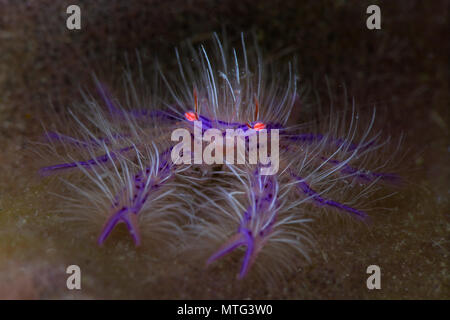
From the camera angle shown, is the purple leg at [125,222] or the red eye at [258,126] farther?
the red eye at [258,126]

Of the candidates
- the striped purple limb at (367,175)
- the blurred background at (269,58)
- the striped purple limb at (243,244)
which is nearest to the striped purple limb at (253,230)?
the striped purple limb at (243,244)

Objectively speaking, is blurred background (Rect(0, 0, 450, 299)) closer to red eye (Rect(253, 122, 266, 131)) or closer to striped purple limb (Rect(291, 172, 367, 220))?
striped purple limb (Rect(291, 172, 367, 220))

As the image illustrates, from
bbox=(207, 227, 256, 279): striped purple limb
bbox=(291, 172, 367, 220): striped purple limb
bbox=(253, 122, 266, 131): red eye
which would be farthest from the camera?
bbox=(253, 122, 266, 131): red eye

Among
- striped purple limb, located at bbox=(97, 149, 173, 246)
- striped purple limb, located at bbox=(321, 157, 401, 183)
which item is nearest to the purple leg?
striped purple limb, located at bbox=(97, 149, 173, 246)

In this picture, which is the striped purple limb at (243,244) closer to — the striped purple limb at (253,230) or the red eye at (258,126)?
the striped purple limb at (253,230)

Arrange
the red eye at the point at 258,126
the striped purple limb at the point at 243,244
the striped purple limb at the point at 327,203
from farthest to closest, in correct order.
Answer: the red eye at the point at 258,126, the striped purple limb at the point at 327,203, the striped purple limb at the point at 243,244

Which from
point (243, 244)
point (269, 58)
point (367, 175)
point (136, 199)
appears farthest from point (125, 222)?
point (269, 58)

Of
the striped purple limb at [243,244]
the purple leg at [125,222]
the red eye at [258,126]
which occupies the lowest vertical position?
the striped purple limb at [243,244]

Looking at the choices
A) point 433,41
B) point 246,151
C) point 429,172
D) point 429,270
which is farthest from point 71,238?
point 433,41
